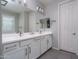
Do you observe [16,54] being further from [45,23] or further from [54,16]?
[54,16]

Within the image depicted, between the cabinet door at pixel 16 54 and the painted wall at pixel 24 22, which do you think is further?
the painted wall at pixel 24 22

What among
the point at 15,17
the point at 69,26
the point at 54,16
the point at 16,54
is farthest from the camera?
the point at 54,16

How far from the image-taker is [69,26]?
8.86 feet

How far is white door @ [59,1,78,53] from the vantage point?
8.30 ft

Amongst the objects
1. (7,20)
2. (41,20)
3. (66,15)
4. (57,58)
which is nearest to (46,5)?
(41,20)

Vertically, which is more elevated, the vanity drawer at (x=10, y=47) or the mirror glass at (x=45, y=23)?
the mirror glass at (x=45, y=23)

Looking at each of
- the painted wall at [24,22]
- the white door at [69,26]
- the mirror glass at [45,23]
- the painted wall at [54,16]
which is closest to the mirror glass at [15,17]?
the painted wall at [24,22]

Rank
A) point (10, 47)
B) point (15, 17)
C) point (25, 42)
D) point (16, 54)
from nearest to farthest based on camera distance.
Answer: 1. point (10, 47)
2. point (16, 54)
3. point (25, 42)
4. point (15, 17)

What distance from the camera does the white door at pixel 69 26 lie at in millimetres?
2531

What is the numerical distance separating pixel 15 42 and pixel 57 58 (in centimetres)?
166

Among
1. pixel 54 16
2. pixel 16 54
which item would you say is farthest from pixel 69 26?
pixel 16 54

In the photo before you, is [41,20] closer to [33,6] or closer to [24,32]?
[33,6]

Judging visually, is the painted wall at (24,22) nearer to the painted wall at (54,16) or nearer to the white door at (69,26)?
the painted wall at (54,16)

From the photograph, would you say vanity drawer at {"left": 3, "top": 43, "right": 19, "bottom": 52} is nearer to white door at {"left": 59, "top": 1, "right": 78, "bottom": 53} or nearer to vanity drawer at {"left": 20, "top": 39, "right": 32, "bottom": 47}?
vanity drawer at {"left": 20, "top": 39, "right": 32, "bottom": 47}
